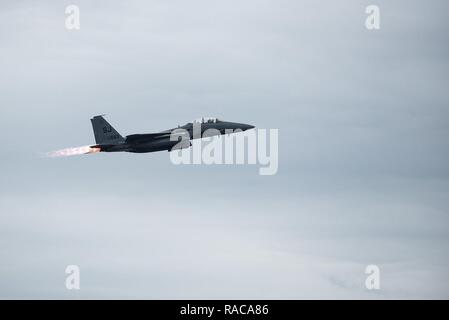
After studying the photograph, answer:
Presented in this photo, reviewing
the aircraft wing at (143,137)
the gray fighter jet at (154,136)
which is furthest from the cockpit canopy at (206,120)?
the aircraft wing at (143,137)

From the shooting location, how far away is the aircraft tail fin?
391 ft

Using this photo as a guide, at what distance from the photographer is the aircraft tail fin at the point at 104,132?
391ft

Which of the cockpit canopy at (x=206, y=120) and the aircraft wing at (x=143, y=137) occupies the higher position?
the cockpit canopy at (x=206, y=120)

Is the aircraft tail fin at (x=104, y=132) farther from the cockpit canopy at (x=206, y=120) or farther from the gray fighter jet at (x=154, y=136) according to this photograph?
the cockpit canopy at (x=206, y=120)

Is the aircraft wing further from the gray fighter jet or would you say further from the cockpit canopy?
the cockpit canopy

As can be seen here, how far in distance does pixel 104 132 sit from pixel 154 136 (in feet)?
26.8

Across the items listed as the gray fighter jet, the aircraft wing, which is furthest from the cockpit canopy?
the aircraft wing

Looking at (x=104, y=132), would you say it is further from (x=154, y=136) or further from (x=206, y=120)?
(x=206, y=120)
